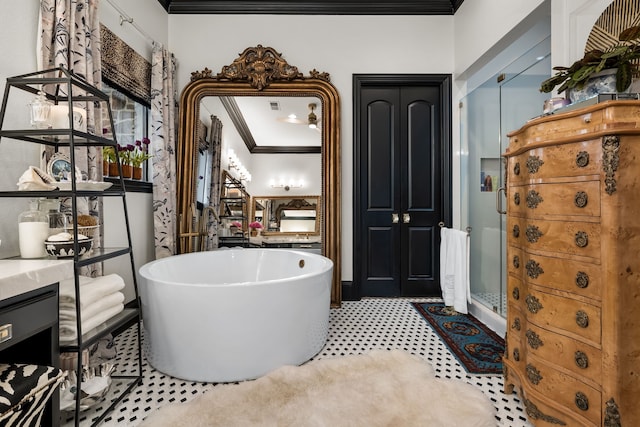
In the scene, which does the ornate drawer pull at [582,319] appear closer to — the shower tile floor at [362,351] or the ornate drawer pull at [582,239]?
the ornate drawer pull at [582,239]

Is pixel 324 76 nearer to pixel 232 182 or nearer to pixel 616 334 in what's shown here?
pixel 232 182

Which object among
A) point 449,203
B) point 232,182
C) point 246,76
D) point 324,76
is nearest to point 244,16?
point 246,76

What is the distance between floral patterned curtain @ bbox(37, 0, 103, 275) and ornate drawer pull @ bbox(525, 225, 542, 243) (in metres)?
2.32

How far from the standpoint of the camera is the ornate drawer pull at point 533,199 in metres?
1.53

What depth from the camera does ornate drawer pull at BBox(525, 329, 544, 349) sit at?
1.53 meters

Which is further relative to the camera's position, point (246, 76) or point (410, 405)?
point (246, 76)

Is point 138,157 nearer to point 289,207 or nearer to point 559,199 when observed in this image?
point 289,207

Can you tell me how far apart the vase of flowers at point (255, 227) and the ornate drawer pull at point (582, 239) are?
2.81 metres

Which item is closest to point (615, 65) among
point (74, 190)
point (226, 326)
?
point (226, 326)

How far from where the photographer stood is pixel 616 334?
1246 mm

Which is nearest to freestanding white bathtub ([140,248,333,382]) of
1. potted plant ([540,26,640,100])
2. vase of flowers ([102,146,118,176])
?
vase of flowers ([102,146,118,176])

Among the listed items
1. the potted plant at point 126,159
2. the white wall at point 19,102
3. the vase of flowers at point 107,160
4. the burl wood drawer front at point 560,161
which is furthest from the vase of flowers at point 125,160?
the burl wood drawer front at point 560,161

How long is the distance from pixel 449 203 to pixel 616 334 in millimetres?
2478

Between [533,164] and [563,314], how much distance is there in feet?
2.14
